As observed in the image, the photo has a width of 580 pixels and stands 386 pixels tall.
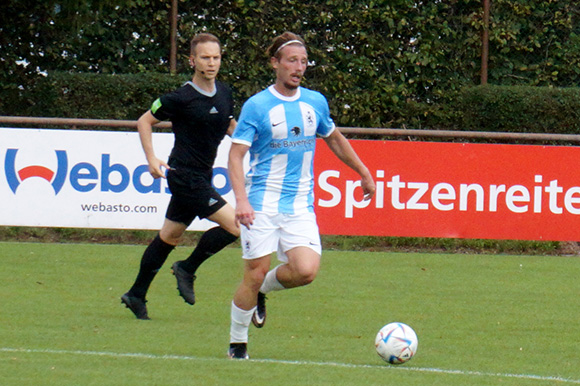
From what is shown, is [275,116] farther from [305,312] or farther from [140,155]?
[140,155]

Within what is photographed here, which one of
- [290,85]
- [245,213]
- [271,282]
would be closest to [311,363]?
[271,282]

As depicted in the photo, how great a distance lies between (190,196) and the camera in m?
8.03

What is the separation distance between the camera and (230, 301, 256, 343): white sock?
6508mm

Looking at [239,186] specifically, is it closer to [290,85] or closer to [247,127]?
[247,127]

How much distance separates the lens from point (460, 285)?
1047 cm

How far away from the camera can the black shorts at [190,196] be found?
800cm

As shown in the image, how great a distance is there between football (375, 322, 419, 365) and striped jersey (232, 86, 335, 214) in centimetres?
88

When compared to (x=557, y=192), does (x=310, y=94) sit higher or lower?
higher

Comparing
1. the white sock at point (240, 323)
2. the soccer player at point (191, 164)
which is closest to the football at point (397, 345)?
the white sock at point (240, 323)

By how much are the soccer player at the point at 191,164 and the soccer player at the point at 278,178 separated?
50.7 inches

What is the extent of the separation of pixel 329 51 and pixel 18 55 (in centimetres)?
469

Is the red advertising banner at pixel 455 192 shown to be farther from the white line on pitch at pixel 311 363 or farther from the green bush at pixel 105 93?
the white line on pitch at pixel 311 363

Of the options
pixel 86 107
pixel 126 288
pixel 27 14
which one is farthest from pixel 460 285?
pixel 27 14

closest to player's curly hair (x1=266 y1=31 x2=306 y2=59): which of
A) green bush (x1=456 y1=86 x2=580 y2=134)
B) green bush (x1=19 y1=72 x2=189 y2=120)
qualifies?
green bush (x1=19 y1=72 x2=189 y2=120)
